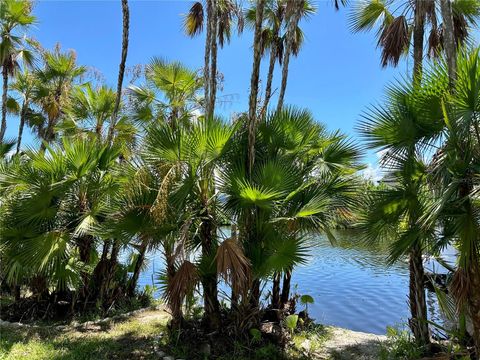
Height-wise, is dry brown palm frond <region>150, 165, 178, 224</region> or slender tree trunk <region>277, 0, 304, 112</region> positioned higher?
slender tree trunk <region>277, 0, 304, 112</region>

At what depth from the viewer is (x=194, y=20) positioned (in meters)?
11.1

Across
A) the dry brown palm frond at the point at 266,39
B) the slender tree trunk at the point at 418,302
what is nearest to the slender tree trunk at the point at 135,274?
the slender tree trunk at the point at 418,302

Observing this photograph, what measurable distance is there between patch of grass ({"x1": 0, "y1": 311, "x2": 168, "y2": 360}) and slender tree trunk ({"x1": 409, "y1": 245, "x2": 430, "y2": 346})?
12.5 feet

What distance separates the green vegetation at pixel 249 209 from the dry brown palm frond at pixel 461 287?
14mm

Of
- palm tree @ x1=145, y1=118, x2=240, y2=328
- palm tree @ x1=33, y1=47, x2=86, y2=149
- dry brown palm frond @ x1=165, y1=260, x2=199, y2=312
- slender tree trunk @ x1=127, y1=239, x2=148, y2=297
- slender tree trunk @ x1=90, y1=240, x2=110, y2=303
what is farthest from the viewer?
palm tree @ x1=33, y1=47, x2=86, y2=149

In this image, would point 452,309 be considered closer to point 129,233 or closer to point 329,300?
point 129,233

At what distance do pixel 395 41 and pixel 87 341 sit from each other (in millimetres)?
7523

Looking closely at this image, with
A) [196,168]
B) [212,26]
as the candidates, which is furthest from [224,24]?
[196,168]

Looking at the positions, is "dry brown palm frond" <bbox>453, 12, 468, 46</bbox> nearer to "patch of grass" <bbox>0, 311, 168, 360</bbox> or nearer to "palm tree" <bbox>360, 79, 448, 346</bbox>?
"palm tree" <bbox>360, 79, 448, 346</bbox>

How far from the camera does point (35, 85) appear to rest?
50.1 feet

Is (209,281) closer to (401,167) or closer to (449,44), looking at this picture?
(401,167)

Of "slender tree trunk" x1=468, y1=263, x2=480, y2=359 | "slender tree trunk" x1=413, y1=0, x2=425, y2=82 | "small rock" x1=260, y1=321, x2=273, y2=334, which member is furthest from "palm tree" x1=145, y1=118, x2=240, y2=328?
"slender tree trunk" x1=413, y1=0, x2=425, y2=82

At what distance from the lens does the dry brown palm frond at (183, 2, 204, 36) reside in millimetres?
11070

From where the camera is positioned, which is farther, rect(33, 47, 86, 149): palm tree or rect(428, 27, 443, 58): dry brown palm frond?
rect(33, 47, 86, 149): palm tree
